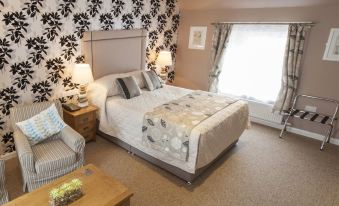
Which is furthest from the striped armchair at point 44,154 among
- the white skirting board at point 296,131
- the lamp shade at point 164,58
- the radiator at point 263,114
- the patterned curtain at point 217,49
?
the white skirting board at point 296,131

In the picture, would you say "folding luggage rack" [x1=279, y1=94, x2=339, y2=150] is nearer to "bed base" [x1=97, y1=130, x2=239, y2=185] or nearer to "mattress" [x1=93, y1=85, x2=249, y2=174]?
"mattress" [x1=93, y1=85, x2=249, y2=174]

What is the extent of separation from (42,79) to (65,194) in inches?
74.3

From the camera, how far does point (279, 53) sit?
398 centimetres

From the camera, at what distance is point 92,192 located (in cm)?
180

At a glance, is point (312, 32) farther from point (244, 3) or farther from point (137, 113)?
point (137, 113)

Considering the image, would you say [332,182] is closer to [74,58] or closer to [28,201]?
[28,201]

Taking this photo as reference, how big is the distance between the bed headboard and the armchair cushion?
1.47 metres

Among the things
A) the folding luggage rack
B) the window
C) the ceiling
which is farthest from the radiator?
the ceiling

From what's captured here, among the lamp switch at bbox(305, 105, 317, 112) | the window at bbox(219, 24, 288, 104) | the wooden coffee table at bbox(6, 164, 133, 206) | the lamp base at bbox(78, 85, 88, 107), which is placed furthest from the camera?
the window at bbox(219, 24, 288, 104)

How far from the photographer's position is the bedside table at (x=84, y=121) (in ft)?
9.98

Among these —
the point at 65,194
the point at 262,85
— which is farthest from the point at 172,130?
the point at 262,85

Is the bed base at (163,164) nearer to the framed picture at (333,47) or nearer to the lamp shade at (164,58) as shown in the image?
the lamp shade at (164,58)

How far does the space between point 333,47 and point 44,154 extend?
13.7 ft

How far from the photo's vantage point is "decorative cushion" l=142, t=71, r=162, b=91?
12.6 feet
